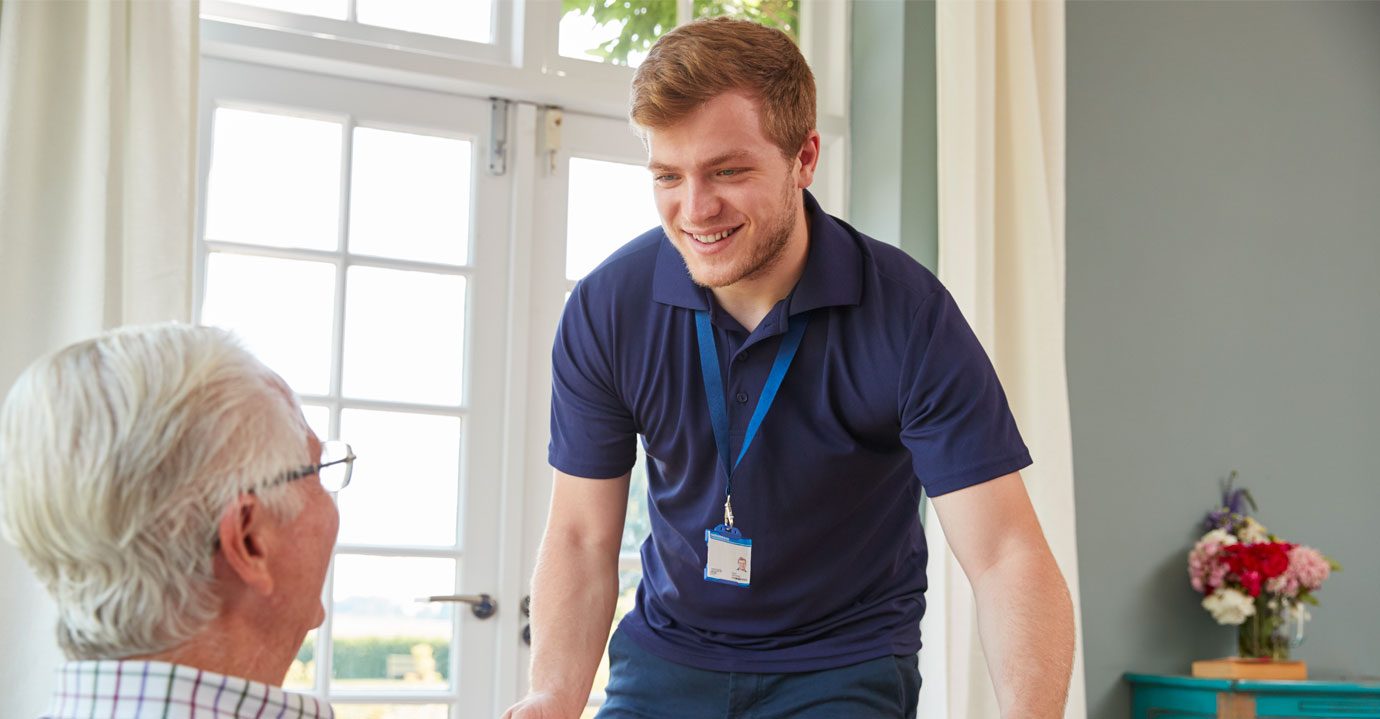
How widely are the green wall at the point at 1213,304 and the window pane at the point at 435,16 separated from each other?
67.6 inches

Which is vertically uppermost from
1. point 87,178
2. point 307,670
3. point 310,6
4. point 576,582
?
point 310,6

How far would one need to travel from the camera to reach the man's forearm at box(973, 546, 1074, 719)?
1.74 metres

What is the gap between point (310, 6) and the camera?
132 inches

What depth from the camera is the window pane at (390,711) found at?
3.19 metres

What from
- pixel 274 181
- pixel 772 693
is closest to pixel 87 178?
pixel 274 181

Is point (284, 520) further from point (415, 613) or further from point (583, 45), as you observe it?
point (583, 45)

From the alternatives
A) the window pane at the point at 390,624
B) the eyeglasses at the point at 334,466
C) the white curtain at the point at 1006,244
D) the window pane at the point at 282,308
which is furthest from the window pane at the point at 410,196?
the eyeglasses at the point at 334,466

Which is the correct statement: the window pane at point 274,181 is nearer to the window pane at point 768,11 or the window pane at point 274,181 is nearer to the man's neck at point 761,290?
the window pane at point 768,11

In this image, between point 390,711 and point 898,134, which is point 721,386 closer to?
point 390,711

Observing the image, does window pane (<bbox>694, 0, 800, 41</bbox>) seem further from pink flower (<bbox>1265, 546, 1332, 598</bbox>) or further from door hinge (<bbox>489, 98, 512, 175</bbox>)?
pink flower (<bbox>1265, 546, 1332, 598</bbox>)

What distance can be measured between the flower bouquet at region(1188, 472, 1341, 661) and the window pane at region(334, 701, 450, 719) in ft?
6.87

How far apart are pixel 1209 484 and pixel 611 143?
201 centimetres

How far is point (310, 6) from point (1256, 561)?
9.45ft

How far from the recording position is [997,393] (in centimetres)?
190
